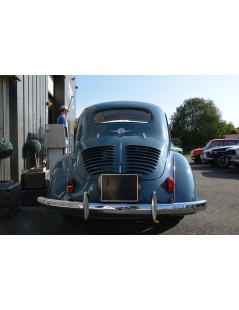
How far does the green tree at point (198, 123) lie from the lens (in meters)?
26.0

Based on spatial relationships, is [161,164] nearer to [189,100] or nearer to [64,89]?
[64,89]

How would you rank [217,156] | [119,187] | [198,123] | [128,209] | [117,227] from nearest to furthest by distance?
[128,209] < [119,187] < [117,227] < [217,156] < [198,123]

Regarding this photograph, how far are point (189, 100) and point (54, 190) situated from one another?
29533mm

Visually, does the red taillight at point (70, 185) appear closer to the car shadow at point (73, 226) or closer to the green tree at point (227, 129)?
the car shadow at point (73, 226)

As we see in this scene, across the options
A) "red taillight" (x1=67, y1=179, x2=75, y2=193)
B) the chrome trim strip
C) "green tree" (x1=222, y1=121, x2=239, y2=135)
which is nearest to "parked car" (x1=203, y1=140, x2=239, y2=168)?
the chrome trim strip

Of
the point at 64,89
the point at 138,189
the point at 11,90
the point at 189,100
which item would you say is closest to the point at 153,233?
the point at 138,189

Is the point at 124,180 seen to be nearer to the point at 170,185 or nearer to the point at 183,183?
the point at 170,185

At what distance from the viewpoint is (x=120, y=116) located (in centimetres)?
460

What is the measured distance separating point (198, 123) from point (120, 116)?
24792 millimetres

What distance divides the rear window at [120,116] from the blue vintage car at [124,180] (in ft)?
1.15

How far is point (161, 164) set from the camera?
12.2 ft

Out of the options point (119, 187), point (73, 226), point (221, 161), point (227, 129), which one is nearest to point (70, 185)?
point (119, 187)

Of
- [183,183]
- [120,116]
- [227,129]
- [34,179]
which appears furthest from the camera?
[227,129]

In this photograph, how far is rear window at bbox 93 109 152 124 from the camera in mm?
4559
